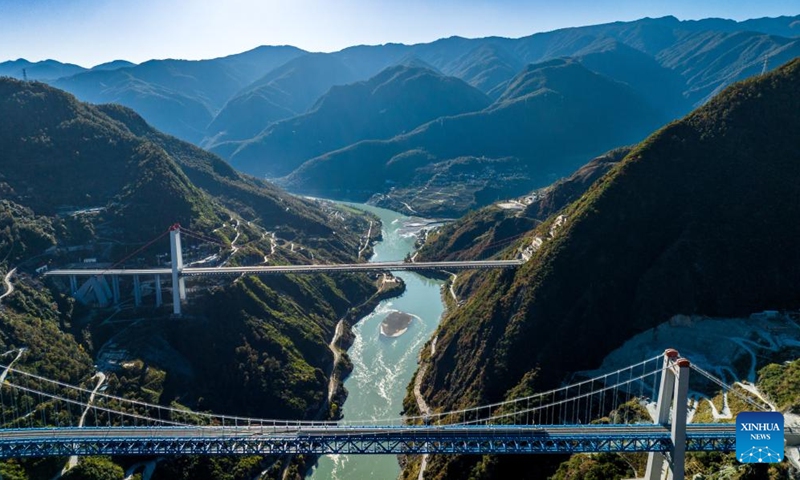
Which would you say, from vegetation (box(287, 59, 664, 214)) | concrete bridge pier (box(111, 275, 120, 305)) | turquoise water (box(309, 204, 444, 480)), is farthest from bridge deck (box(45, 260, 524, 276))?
vegetation (box(287, 59, 664, 214))

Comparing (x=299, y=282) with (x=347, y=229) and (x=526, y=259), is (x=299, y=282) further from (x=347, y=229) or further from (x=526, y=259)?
(x=347, y=229)

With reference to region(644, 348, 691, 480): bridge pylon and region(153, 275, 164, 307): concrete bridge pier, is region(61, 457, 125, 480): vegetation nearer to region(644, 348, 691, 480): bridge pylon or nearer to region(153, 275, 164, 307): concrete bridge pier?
region(153, 275, 164, 307): concrete bridge pier

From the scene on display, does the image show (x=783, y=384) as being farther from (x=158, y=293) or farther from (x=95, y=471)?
(x=158, y=293)

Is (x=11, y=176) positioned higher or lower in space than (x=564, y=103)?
lower

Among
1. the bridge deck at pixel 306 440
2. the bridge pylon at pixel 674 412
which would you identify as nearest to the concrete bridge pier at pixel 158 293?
the bridge deck at pixel 306 440

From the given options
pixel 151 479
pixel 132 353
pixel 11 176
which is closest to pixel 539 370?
pixel 151 479

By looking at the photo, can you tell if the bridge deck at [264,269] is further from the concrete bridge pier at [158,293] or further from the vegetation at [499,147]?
the vegetation at [499,147]
